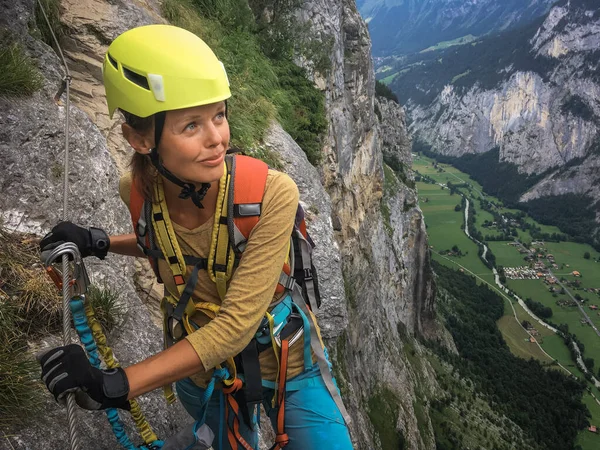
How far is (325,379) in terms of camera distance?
3143mm

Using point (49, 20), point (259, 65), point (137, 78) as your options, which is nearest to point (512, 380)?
point (259, 65)

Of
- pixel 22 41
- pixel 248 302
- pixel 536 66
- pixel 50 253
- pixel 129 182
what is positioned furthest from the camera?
pixel 536 66

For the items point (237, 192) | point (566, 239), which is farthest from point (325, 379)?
point (566, 239)

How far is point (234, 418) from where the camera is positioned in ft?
10.4

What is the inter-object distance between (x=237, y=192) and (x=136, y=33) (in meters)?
1.03

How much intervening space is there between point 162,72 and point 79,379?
5.13 ft

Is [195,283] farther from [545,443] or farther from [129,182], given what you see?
[545,443]

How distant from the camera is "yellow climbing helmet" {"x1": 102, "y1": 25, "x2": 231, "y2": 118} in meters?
2.32

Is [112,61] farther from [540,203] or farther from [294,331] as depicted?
[540,203]

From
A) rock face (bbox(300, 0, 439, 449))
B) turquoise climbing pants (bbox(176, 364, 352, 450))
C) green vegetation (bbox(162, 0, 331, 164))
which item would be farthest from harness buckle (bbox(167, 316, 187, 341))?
rock face (bbox(300, 0, 439, 449))

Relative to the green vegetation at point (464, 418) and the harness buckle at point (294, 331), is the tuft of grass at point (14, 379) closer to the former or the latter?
the harness buckle at point (294, 331)

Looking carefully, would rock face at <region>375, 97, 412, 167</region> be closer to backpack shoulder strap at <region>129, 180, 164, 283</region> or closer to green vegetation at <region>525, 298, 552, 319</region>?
backpack shoulder strap at <region>129, 180, 164, 283</region>

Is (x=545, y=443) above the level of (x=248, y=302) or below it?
below

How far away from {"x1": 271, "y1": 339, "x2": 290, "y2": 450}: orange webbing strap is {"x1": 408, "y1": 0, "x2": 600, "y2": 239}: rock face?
602ft
